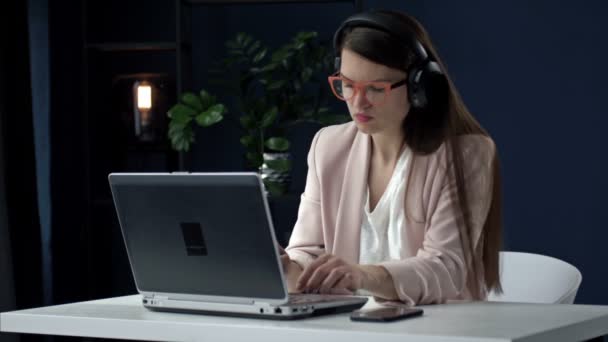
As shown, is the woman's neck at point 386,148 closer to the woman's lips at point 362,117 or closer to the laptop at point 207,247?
the woman's lips at point 362,117

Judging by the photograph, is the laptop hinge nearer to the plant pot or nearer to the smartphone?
the smartphone

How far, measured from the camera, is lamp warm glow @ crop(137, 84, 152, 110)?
12.2 feet

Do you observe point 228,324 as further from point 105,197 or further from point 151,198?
point 105,197

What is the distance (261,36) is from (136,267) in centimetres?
242

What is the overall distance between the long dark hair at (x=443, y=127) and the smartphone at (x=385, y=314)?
42 cm

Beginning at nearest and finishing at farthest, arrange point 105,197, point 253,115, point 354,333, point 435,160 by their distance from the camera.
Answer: point 354,333 → point 435,160 → point 253,115 → point 105,197

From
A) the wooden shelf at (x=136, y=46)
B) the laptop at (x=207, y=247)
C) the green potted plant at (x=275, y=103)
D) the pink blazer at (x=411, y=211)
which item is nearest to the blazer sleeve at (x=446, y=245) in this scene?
the pink blazer at (x=411, y=211)

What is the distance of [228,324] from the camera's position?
4.71 feet

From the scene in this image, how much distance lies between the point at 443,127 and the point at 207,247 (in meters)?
0.72

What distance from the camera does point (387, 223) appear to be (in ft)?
6.88

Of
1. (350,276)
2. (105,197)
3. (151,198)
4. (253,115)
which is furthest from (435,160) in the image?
(105,197)

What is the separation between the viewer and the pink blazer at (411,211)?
1779 mm

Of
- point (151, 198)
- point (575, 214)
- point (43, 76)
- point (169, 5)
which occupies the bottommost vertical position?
point (575, 214)

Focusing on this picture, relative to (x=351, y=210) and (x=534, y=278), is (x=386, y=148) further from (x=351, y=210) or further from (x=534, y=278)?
(x=534, y=278)
